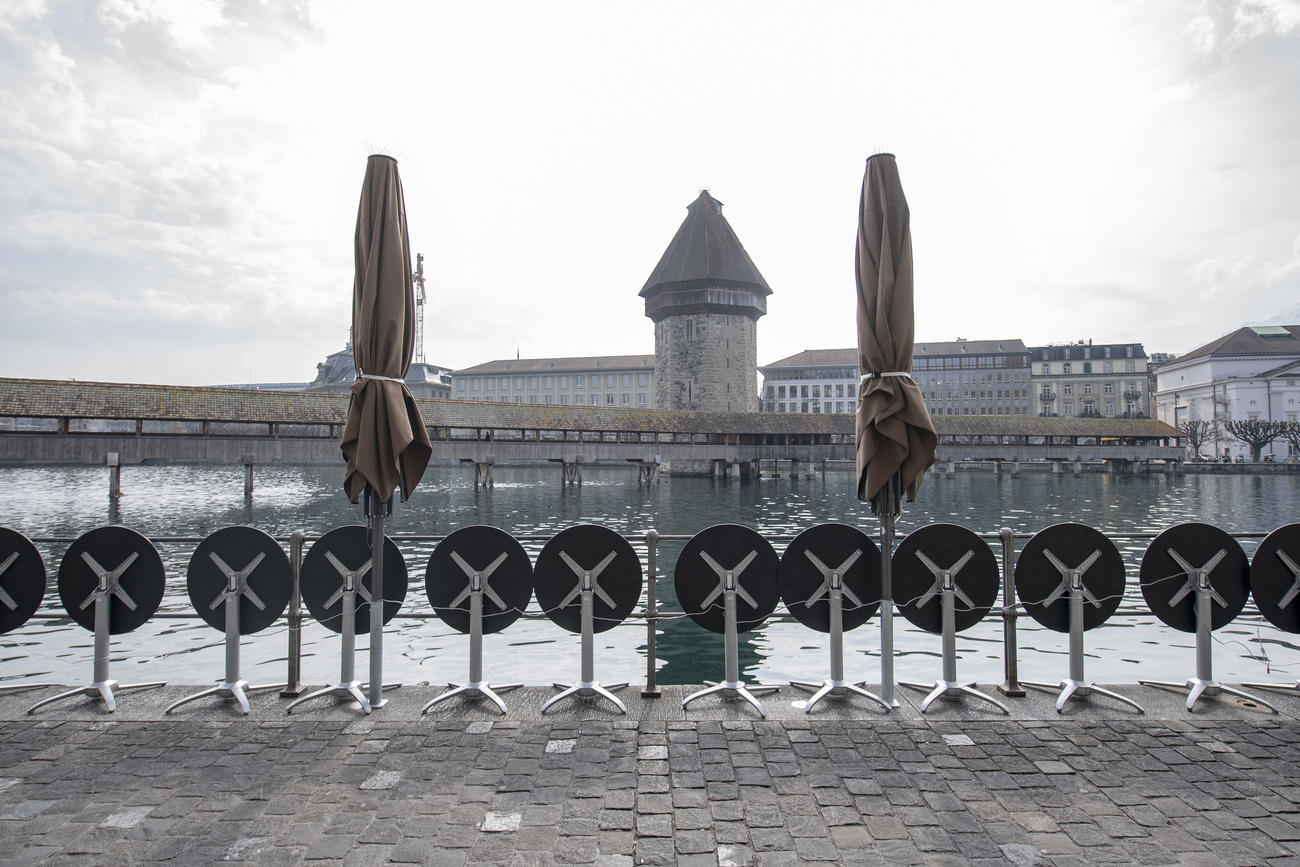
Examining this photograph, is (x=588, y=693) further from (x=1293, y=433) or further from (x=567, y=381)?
(x=567, y=381)

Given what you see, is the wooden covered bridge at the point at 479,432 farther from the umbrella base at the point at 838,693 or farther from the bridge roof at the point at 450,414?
the umbrella base at the point at 838,693

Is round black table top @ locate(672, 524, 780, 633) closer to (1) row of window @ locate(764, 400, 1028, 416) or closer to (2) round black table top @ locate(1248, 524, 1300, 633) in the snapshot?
(2) round black table top @ locate(1248, 524, 1300, 633)

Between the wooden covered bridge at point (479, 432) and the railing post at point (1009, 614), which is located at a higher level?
the wooden covered bridge at point (479, 432)

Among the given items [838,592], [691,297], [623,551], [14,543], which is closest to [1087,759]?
[838,592]

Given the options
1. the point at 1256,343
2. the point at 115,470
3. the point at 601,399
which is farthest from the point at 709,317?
the point at 1256,343

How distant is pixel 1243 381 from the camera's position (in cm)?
5956

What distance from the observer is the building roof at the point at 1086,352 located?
73938 millimetres

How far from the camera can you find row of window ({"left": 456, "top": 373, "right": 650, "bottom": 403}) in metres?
82.6

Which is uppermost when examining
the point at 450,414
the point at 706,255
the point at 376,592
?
the point at 706,255

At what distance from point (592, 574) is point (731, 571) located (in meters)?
0.69

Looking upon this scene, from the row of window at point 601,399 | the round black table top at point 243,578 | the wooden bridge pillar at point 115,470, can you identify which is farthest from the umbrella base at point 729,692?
the row of window at point 601,399

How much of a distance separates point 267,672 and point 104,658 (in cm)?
366

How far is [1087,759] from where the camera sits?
9.09ft

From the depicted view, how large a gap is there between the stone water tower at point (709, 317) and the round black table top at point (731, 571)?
4076cm
